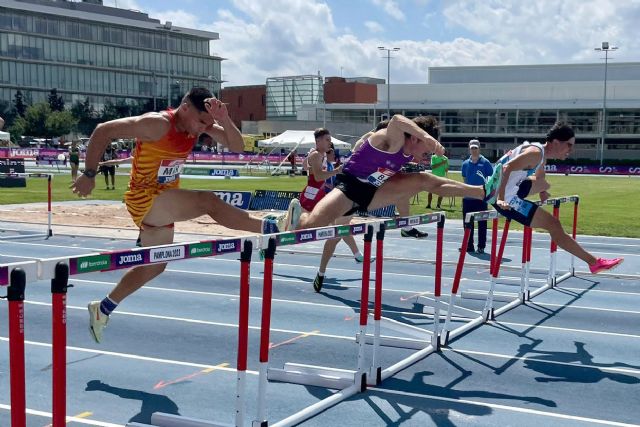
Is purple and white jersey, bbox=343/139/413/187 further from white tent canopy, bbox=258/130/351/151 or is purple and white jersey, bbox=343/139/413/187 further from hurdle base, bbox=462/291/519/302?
white tent canopy, bbox=258/130/351/151

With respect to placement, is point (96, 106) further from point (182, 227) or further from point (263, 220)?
point (263, 220)

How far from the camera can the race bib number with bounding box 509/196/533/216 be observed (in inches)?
314

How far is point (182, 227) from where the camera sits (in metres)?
16.8

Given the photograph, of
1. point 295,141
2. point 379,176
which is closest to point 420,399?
point 379,176

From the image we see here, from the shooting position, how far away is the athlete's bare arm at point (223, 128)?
543 centimetres

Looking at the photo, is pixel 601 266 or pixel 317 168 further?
pixel 317 168

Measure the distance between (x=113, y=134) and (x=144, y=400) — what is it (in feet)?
6.08

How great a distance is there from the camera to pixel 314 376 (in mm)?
5867

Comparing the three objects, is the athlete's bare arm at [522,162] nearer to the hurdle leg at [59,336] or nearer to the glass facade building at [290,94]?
the hurdle leg at [59,336]

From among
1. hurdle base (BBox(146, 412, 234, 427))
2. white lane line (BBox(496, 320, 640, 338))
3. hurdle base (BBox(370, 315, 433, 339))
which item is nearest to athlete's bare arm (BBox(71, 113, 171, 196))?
hurdle base (BBox(146, 412, 234, 427))

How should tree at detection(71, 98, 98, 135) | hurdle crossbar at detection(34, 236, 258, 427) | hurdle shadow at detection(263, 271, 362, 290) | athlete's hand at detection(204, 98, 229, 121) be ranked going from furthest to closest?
tree at detection(71, 98, 98, 135) < hurdle shadow at detection(263, 271, 362, 290) < athlete's hand at detection(204, 98, 229, 121) < hurdle crossbar at detection(34, 236, 258, 427)

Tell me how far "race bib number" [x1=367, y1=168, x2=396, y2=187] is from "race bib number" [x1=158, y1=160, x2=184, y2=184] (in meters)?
2.05

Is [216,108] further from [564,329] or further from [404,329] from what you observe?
[564,329]

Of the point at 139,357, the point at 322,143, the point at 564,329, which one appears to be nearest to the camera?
the point at 139,357
